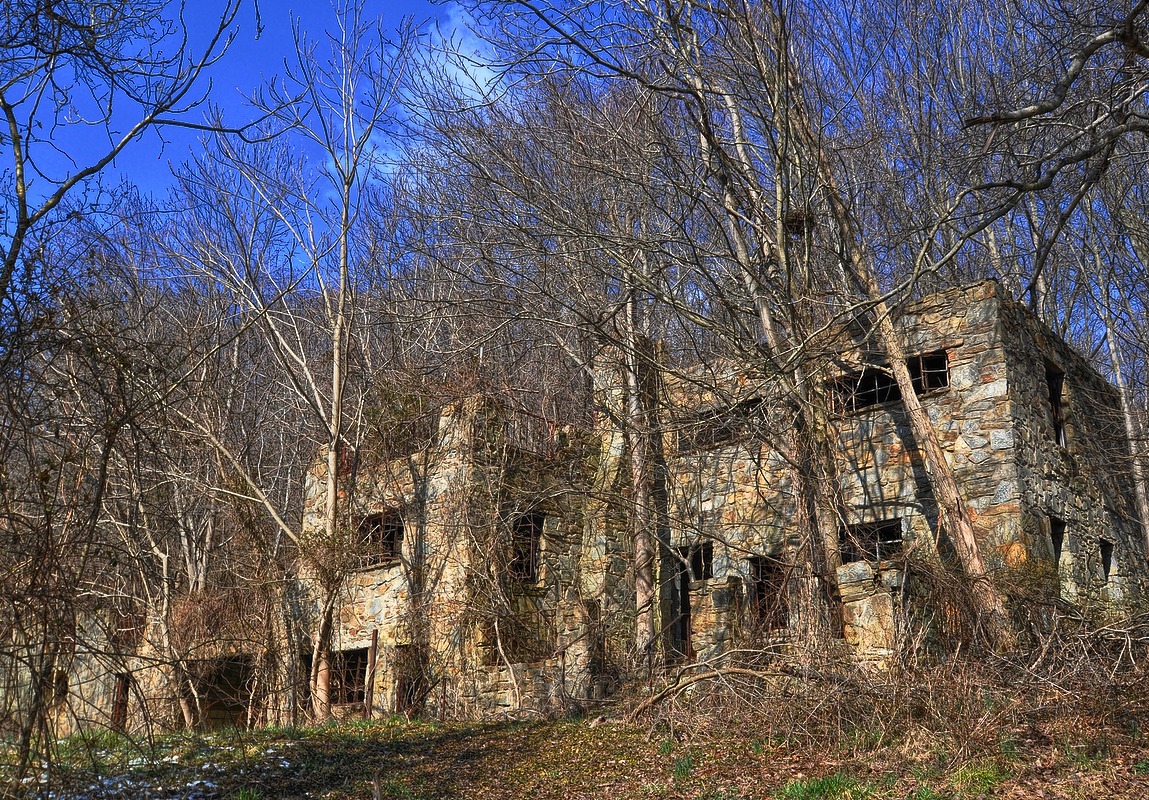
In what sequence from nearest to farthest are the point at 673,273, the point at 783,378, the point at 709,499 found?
the point at 783,378, the point at 709,499, the point at 673,273

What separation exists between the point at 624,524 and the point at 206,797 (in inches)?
307

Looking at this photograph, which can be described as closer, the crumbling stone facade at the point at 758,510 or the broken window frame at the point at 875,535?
the crumbling stone facade at the point at 758,510

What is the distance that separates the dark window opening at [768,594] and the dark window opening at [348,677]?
231 inches

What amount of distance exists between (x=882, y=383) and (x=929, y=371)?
32.5 inches

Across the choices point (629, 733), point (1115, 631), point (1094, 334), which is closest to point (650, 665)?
point (629, 733)

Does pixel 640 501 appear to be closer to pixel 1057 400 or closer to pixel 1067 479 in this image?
pixel 1067 479

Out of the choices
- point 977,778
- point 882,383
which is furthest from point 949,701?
point 882,383

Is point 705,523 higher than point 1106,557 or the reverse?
higher

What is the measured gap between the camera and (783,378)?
382 inches

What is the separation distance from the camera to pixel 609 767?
310 inches

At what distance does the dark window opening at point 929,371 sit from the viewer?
11531 mm

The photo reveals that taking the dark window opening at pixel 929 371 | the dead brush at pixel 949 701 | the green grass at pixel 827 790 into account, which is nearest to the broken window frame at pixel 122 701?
the green grass at pixel 827 790

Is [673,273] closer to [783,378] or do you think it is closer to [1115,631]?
[783,378]

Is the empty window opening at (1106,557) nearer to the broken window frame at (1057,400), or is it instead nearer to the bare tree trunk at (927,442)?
the broken window frame at (1057,400)
